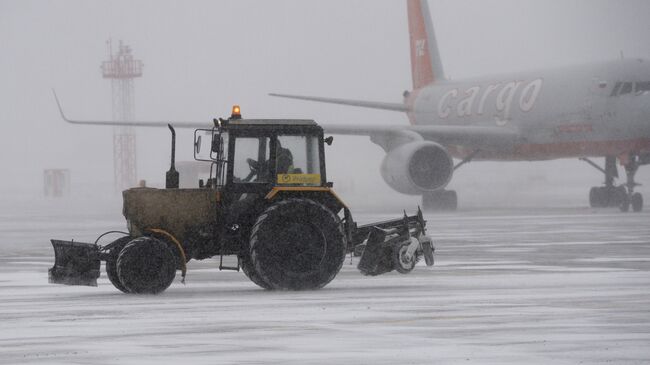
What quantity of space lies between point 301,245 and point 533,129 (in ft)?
87.2

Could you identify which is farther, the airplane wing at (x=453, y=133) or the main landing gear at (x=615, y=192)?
the airplane wing at (x=453, y=133)

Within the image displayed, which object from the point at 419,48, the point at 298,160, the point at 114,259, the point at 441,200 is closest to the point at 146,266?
the point at 114,259

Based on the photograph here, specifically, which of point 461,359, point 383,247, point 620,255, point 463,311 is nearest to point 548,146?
point 620,255

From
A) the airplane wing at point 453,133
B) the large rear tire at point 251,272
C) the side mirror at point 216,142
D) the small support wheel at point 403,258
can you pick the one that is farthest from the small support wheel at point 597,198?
the side mirror at point 216,142

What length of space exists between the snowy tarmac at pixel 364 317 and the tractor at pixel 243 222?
298 millimetres

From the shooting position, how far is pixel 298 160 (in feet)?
52.1

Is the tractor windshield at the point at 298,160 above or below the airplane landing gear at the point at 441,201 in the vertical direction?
above

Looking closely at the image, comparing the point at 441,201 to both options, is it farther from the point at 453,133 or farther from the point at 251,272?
the point at 251,272

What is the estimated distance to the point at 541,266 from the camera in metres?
18.8

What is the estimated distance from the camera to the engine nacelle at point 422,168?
3878 cm

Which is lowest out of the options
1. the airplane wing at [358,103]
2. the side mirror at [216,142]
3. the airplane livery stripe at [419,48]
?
the side mirror at [216,142]

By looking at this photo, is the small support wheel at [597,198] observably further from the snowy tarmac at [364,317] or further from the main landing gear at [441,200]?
the snowy tarmac at [364,317]

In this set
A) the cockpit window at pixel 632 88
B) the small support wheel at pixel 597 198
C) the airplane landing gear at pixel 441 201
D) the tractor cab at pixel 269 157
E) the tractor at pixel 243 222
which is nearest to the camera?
the tractor at pixel 243 222

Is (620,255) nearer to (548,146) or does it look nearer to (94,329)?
(94,329)
